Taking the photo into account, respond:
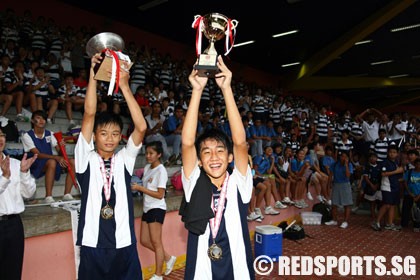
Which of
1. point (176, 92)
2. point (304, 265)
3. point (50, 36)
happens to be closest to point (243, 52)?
point (176, 92)

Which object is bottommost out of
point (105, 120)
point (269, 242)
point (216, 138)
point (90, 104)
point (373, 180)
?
point (269, 242)

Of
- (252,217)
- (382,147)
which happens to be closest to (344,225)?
(252,217)

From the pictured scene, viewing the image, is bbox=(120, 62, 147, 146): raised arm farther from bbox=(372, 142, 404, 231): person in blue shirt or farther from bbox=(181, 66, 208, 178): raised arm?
bbox=(372, 142, 404, 231): person in blue shirt

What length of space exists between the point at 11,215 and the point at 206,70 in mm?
1973

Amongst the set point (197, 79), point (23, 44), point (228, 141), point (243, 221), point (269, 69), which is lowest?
point (243, 221)

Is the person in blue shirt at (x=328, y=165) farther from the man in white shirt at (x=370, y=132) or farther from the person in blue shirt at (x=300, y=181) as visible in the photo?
the man in white shirt at (x=370, y=132)

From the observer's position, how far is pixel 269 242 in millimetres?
5203

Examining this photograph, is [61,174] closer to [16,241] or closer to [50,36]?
[16,241]

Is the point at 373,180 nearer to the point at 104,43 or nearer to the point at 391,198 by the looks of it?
the point at 391,198

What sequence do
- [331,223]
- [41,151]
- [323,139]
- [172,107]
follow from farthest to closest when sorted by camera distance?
[323,139], [172,107], [331,223], [41,151]

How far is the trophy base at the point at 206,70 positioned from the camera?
1876 millimetres

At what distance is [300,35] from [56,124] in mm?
9238

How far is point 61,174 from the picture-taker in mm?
4898

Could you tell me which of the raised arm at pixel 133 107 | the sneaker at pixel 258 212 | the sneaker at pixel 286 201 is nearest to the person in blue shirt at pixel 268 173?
the sneaker at pixel 286 201
